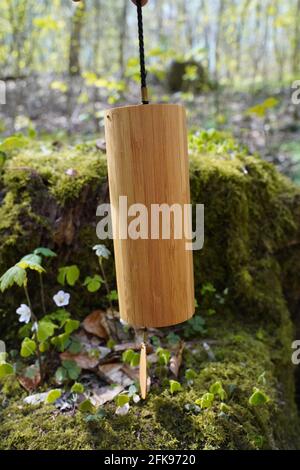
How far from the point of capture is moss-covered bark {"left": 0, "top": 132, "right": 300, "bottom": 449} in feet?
5.33

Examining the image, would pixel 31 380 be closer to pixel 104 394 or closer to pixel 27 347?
pixel 27 347

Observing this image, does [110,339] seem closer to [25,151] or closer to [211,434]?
[211,434]

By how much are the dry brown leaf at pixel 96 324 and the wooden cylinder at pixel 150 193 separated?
24.5 inches

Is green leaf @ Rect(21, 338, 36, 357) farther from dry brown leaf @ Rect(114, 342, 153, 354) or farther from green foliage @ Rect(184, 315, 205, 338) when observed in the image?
green foliage @ Rect(184, 315, 205, 338)

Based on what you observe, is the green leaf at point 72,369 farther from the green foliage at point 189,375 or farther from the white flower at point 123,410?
the green foliage at point 189,375

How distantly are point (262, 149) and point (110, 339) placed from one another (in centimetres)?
447

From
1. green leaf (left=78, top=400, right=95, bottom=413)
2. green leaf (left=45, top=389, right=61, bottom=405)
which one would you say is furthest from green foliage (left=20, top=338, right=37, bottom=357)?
green leaf (left=78, top=400, right=95, bottom=413)

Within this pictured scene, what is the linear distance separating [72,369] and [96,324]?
0.37m

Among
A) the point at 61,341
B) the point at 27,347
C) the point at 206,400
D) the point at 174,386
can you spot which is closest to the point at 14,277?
the point at 27,347

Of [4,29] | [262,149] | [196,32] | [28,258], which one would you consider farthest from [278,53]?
[28,258]

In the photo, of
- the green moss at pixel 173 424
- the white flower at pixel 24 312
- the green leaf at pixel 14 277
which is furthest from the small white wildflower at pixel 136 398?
the green leaf at pixel 14 277

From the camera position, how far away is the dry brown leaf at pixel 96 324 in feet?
7.02

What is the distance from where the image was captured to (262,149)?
224 inches

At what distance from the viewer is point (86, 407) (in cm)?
164
